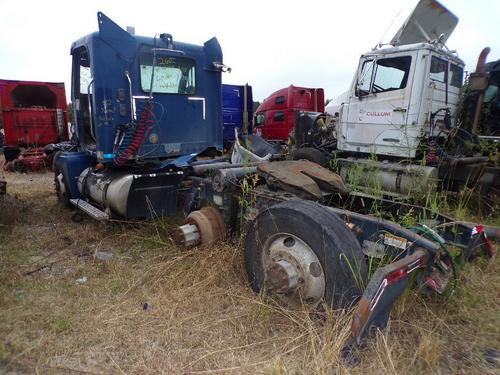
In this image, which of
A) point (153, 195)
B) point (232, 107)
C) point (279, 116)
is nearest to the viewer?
point (153, 195)

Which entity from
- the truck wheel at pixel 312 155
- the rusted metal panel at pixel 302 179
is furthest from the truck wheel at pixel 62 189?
the truck wheel at pixel 312 155

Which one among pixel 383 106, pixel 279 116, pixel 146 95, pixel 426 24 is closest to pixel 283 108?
pixel 279 116

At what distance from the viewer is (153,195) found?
4410 mm

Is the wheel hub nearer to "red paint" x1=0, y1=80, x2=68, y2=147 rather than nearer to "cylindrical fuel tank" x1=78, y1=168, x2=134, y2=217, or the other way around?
"cylindrical fuel tank" x1=78, y1=168, x2=134, y2=217

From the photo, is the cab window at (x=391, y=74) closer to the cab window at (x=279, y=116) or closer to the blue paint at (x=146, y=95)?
the blue paint at (x=146, y=95)

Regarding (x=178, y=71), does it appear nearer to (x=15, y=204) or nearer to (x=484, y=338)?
(x=15, y=204)

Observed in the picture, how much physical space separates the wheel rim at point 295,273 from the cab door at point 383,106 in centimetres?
389

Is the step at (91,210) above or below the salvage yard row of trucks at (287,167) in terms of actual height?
below

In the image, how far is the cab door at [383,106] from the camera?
5914 millimetres

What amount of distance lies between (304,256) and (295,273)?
0.13 m

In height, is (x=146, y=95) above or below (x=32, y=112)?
below

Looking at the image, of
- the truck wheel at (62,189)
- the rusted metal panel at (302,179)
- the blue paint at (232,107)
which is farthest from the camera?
the blue paint at (232,107)

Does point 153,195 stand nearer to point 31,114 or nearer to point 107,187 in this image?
point 107,187

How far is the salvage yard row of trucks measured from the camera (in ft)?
7.70
